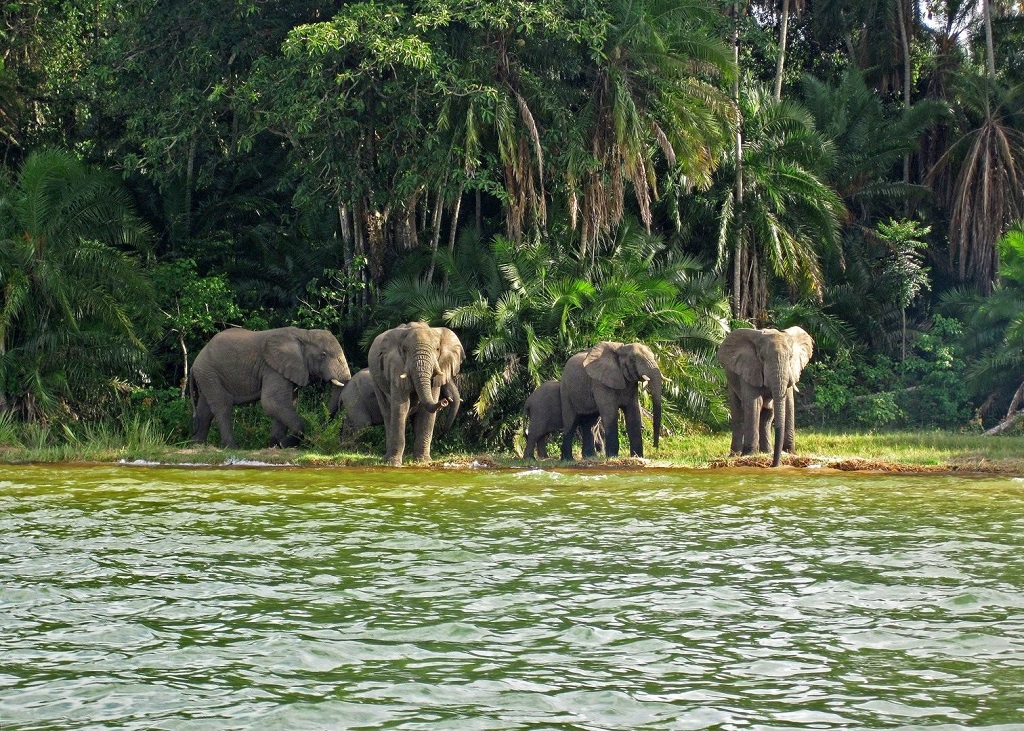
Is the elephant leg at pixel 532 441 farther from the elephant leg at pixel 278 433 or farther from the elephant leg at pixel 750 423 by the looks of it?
the elephant leg at pixel 278 433

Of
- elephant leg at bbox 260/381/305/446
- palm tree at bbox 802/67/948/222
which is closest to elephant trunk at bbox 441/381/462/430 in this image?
elephant leg at bbox 260/381/305/446

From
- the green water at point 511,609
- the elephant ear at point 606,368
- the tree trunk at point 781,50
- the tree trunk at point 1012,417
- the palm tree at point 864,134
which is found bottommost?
the green water at point 511,609

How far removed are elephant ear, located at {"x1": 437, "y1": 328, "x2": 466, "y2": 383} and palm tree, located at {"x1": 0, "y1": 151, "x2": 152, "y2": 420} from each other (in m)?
4.77

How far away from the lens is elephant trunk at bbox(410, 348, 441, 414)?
18.8 meters

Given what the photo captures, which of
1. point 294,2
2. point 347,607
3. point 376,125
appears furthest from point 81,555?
point 294,2

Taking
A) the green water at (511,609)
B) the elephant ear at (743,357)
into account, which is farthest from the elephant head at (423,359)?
the elephant ear at (743,357)

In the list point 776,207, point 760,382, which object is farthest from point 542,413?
point 776,207

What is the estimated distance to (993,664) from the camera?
857 cm

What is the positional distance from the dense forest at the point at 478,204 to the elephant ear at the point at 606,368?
1482 millimetres

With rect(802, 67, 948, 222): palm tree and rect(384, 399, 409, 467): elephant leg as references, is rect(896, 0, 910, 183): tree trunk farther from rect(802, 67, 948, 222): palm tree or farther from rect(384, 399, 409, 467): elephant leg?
rect(384, 399, 409, 467): elephant leg

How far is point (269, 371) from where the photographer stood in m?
20.8

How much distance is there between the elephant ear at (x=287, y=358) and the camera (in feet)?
67.5

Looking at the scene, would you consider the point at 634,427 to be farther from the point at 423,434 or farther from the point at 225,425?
the point at 225,425

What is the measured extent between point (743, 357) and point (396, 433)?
486 cm
